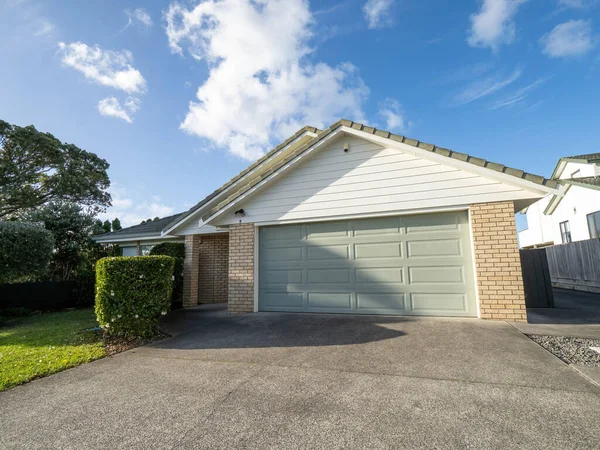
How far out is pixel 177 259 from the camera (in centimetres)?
1078

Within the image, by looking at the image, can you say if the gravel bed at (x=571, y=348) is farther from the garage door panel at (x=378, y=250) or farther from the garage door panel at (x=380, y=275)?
the garage door panel at (x=378, y=250)

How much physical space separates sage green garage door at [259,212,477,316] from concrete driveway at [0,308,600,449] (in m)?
1.44

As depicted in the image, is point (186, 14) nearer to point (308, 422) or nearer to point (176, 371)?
point (176, 371)

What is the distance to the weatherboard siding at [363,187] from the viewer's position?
645cm

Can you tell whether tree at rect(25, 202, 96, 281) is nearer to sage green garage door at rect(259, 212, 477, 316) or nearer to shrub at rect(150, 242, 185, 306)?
shrub at rect(150, 242, 185, 306)

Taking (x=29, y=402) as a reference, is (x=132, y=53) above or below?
above

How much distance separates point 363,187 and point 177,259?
7532 mm

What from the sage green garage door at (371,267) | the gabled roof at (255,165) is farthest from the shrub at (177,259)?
the sage green garage door at (371,267)

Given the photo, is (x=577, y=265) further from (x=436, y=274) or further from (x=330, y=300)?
(x=330, y=300)

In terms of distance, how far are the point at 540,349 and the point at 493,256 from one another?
7.45ft

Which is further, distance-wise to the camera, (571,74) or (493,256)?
(571,74)

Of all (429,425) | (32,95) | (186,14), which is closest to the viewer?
(429,425)

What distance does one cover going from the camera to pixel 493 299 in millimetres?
6008

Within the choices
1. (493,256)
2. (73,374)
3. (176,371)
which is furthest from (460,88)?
(73,374)
